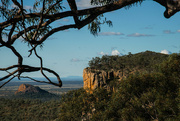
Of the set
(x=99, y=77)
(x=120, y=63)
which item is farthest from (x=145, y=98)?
(x=120, y=63)

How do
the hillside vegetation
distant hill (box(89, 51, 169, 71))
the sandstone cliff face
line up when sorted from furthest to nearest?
distant hill (box(89, 51, 169, 71)), the sandstone cliff face, the hillside vegetation

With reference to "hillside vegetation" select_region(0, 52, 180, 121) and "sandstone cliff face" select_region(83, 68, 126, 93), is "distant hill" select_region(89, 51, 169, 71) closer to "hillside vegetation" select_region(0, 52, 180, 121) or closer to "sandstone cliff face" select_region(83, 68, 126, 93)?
"sandstone cliff face" select_region(83, 68, 126, 93)

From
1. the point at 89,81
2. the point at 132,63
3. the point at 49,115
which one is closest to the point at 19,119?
the point at 49,115

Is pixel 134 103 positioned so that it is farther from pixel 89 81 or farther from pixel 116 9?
pixel 89 81

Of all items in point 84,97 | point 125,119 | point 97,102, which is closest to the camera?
point 125,119

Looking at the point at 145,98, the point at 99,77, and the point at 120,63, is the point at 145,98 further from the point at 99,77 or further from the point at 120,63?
the point at 120,63

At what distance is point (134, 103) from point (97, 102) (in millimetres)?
9552

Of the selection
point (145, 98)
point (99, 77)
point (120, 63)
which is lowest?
point (145, 98)

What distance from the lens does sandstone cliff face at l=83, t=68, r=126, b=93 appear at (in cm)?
5084

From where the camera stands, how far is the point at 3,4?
7469 mm

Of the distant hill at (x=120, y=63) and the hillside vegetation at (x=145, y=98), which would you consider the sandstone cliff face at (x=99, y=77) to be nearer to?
the distant hill at (x=120, y=63)

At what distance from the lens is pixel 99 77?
51500 millimetres

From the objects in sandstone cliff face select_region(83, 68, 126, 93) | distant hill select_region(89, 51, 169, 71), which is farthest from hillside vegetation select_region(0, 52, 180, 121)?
distant hill select_region(89, 51, 169, 71)

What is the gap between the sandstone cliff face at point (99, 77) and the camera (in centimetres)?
5084
